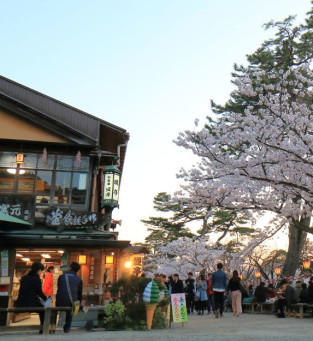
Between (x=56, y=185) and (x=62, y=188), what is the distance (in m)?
0.26

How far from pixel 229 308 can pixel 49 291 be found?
422 inches

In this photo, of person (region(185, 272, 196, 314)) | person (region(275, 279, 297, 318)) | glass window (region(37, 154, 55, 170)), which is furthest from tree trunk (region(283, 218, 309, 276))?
glass window (region(37, 154, 55, 170))

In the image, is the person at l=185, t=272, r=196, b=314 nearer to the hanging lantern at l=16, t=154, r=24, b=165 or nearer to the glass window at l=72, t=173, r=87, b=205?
the glass window at l=72, t=173, r=87, b=205

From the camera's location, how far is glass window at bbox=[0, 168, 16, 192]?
16750 mm

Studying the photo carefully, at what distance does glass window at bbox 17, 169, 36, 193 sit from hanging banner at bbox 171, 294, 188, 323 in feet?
26.2

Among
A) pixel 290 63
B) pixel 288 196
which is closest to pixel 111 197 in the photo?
pixel 288 196

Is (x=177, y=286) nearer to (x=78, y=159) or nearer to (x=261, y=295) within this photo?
(x=261, y=295)

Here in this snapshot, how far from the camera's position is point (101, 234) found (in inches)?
606

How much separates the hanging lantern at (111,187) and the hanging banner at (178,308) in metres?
5.90

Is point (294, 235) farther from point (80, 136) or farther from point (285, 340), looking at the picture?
point (285, 340)

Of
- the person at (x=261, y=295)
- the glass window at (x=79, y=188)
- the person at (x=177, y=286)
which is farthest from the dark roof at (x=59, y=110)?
the person at (x=261, y=295)

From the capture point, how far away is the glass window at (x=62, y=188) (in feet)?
54.7

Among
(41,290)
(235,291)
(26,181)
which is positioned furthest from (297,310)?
(26,181)

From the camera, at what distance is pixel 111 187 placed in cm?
1659
